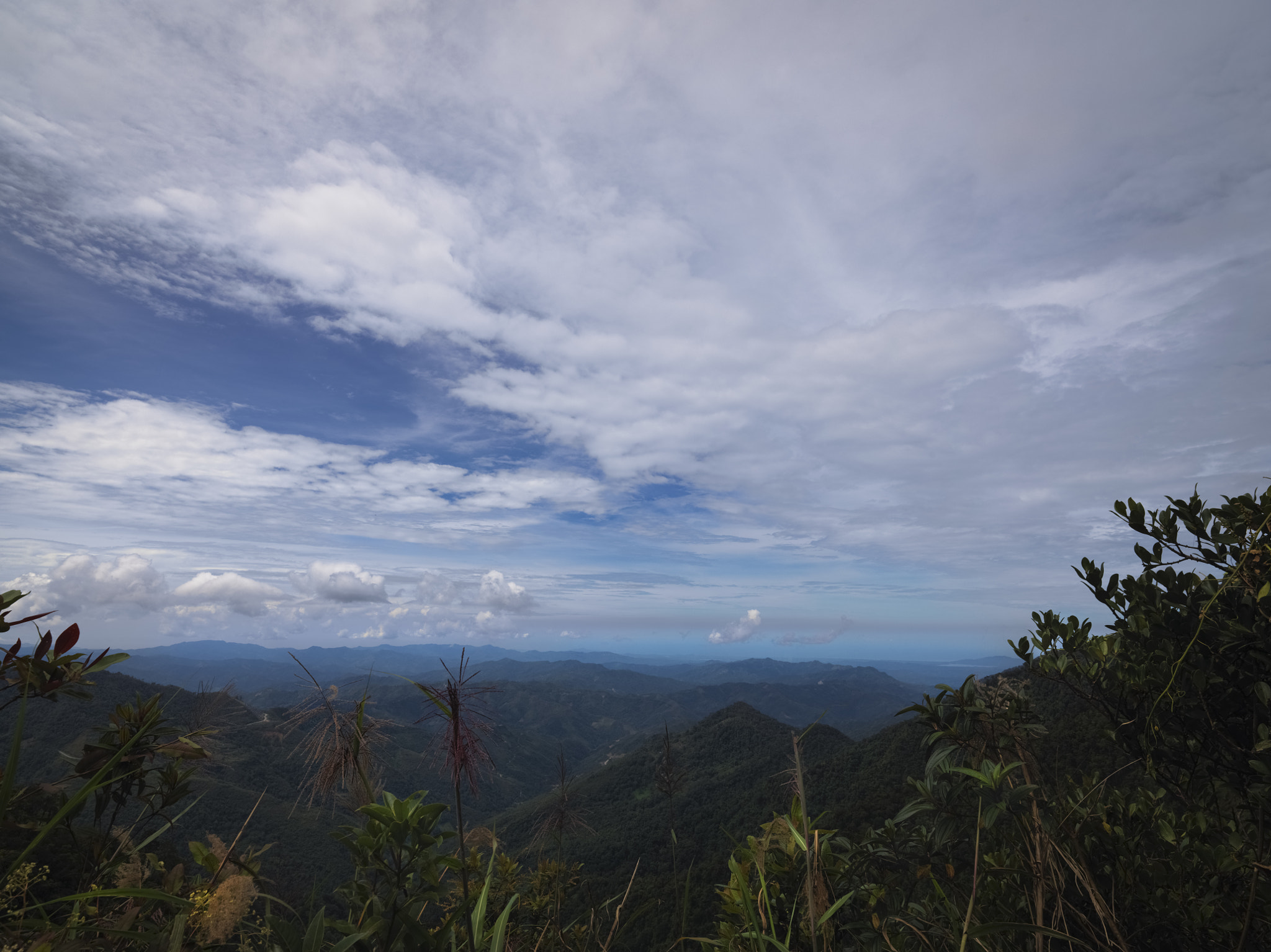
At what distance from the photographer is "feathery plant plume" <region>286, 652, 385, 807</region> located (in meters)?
Result: 2.72

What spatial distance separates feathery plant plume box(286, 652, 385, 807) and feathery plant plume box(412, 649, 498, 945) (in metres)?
0.33

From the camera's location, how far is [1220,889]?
9.14 feet

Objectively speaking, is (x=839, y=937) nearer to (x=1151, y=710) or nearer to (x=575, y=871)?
(x=1151, y=710)

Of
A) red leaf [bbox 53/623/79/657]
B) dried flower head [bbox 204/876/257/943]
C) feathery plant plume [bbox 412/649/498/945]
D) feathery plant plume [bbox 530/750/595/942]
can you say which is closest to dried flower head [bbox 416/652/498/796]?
feathery plant plume [bbox 412/649/498/945]

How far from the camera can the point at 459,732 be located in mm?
2965

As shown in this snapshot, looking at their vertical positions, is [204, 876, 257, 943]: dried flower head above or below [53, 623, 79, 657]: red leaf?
below

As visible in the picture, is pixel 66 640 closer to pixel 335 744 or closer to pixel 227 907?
pixel 335 744

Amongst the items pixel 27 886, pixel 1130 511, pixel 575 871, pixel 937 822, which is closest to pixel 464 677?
pixel 27 886

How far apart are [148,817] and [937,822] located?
410 centimetres

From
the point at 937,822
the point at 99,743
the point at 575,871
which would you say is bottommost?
the point at 575,871

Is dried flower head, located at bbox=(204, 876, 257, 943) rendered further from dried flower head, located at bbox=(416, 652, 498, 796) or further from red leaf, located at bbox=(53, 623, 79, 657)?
red leaf, located at bbox=(53, 623, 79, 657)

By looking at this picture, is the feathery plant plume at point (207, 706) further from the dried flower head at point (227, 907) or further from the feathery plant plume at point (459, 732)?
the dried flower head at point (227, 907)

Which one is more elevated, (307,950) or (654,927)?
(307,950)

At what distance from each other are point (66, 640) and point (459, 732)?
73.9 inches
